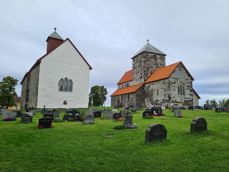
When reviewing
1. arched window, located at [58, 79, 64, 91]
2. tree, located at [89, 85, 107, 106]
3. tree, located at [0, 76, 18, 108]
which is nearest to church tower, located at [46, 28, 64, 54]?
arched window, located at [58, 79, 64, 91]

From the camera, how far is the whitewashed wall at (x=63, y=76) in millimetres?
29531

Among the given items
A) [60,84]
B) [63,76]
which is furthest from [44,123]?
[63,76]

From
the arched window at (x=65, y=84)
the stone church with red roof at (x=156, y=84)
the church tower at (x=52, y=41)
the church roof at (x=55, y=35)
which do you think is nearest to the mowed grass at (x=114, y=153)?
the arched window at (x=65, y=84)

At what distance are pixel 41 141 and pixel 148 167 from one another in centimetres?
551

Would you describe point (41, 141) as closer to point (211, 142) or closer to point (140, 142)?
point (140, 142)

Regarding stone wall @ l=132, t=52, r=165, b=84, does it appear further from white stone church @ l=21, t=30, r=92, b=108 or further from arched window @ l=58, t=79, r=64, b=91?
arched window @ l=58, t=79, r=64, b=91

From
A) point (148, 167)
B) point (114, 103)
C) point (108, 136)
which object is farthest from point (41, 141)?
point (114, 103)

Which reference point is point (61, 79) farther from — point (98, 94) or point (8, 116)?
point (98, 94)

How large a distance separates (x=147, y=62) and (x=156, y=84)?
31.5 ft

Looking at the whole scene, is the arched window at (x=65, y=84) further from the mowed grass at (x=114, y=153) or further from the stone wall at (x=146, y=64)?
the mowed grass at (x=114, y=153)

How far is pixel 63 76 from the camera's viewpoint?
101 ft

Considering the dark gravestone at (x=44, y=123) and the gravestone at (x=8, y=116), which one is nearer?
the dark gravestone at (x=44, y=123)

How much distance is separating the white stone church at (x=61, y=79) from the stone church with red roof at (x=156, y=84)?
15.2m

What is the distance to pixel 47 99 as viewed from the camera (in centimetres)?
2942
